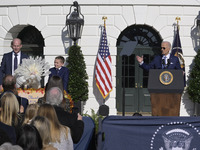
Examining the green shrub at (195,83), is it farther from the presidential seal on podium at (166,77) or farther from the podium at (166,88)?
the presidential seal on podium at (166,77)

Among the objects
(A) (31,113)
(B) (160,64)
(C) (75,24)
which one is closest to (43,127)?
(A) (31,113)

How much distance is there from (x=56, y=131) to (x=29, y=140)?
3.14 ft

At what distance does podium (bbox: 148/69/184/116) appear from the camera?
8000 mm

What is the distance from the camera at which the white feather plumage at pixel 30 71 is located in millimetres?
8055

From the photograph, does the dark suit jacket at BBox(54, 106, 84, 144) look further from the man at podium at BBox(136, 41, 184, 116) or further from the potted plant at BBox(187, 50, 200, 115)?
the potted plant at BBox(187, 50, 200, 115)

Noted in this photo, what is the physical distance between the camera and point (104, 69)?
44.3 feet

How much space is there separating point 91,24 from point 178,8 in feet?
9.71

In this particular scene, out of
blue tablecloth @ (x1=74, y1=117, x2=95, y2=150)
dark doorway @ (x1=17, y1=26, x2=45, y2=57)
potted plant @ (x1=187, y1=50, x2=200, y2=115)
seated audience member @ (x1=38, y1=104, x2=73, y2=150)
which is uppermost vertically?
dark doorway @ (x1=17, y1=26, x2=45, y2=57)

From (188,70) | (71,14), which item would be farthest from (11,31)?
(188,70)

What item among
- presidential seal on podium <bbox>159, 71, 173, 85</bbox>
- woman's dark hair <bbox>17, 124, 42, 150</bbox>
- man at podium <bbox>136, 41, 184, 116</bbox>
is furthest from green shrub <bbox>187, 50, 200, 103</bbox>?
woman's dark hair <bbox>17, 124, 42, 150</bbox>

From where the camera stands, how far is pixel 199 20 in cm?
1345

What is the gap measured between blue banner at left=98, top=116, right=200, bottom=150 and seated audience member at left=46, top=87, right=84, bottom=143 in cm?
86

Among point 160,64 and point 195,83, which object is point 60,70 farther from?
point 195,83

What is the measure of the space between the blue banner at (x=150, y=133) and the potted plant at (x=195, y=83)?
706cm
